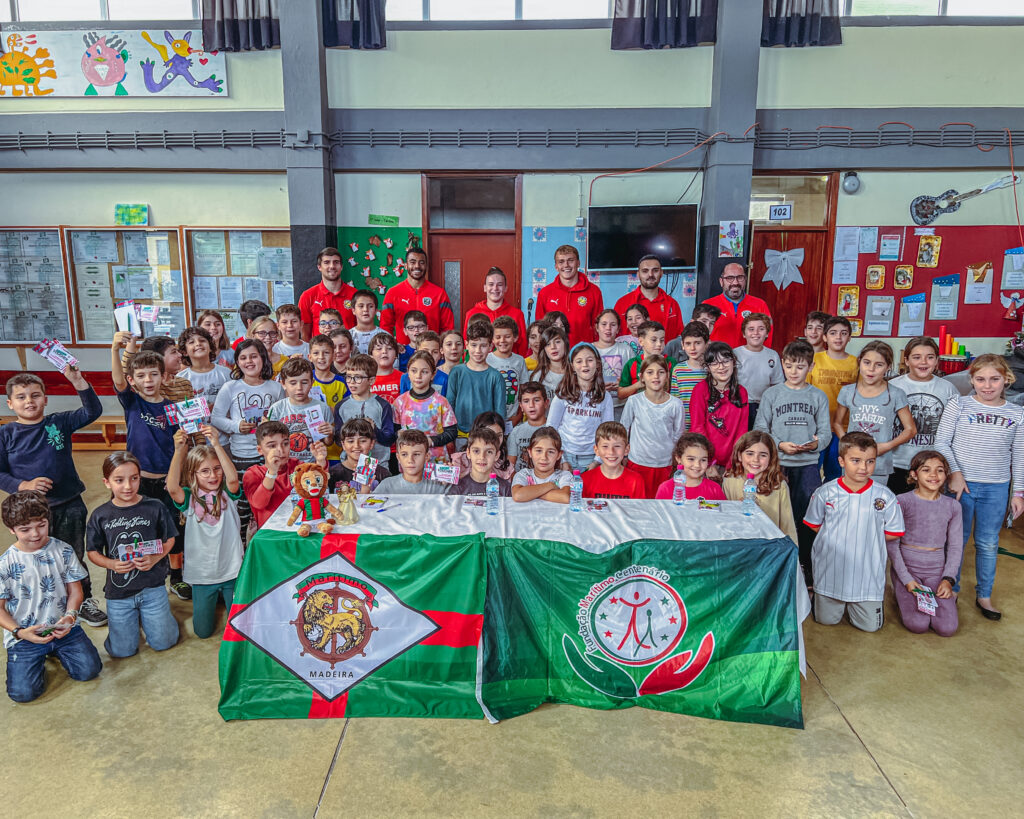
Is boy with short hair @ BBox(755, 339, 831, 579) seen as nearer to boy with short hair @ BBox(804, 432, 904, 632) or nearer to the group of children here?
the group of children

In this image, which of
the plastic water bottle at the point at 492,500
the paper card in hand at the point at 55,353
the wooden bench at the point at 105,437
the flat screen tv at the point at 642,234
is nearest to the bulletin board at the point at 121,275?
the wooden bench at the point at 105,437

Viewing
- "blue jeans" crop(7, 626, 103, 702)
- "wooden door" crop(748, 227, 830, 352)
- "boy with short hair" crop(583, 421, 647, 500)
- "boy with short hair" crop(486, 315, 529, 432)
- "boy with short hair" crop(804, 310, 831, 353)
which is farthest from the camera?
"wooden door" crop(748, 227, 830, 352)

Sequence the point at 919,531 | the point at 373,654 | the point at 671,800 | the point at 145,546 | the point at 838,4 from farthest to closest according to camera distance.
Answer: the point at 838,4 → the point at 919,531 → the point at 145,546 → the point at 373,654 → the point at 671,800

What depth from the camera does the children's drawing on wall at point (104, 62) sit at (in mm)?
7332

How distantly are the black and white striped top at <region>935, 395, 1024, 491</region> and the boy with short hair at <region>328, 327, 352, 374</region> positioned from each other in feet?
13.1

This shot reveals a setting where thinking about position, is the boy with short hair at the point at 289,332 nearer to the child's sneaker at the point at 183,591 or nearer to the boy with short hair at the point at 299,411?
the boy with short hair at the point at 299,411

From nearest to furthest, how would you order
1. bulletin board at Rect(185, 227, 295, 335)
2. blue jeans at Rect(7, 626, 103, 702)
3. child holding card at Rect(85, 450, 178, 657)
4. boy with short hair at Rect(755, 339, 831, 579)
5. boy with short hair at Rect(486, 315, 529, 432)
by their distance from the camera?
blue jeans at Rect(7, 626, 103, 702) < child holding card at Rect(85, 450, 178, 657) < boy with short hair at Rect(755, 339, 831, 579) < boy with short hair at Rect(486, 315, 529, 432) < bulletin board at Rect(185, 227, 295, 335)

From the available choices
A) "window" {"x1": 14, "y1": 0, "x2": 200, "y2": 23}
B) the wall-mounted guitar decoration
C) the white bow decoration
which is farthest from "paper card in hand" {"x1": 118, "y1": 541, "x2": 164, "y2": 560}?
the wall-mounted guitar decoration

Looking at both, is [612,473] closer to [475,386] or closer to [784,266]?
[475,386]

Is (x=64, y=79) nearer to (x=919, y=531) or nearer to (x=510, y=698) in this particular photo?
(x=510, y=698)

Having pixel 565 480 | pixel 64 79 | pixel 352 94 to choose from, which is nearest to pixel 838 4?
pixel 352 94

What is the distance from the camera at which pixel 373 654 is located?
3223 millimetres

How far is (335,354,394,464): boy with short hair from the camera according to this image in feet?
14.7

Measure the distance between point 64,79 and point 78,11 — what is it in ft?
2.46
